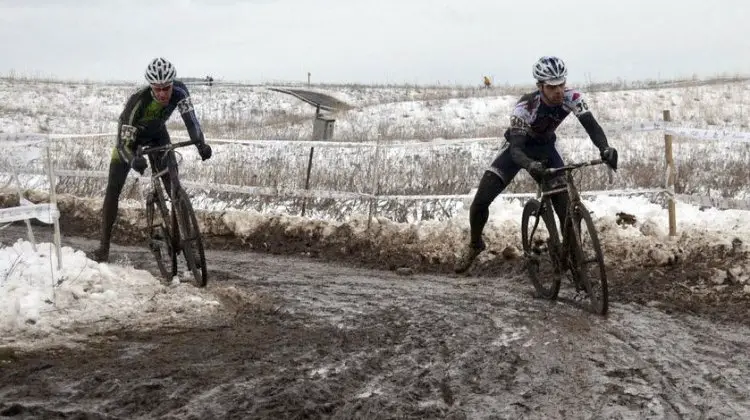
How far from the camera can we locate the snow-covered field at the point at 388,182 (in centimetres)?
683

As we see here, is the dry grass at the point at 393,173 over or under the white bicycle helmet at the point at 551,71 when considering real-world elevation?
under

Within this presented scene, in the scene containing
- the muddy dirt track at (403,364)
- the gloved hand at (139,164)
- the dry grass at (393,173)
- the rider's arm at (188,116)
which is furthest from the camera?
the dry grass at (393,173)

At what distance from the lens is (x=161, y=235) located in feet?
28.0

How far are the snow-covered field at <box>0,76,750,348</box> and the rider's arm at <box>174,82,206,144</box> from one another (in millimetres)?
1438

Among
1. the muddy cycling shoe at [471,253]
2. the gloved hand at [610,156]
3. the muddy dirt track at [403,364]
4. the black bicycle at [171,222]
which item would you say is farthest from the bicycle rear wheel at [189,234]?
the gloved hand at [610,156]

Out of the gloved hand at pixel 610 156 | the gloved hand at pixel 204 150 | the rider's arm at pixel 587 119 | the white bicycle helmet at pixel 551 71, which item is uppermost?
the white bicycle helmet at pixel 551 71

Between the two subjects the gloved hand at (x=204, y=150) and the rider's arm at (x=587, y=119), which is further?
the gloved hand at (x=204, y=150)

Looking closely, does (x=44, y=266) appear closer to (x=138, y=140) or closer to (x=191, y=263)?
(x=191, y=263)

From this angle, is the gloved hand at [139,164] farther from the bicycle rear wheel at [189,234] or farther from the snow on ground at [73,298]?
the snow on ground at [73,298]

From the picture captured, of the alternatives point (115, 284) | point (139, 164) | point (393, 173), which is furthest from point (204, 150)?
point (393, 173)

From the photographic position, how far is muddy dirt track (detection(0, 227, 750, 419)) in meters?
4.38

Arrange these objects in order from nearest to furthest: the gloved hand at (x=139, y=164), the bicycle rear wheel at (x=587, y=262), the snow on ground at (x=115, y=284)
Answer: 1. the snow on ground at (x=115, y=284)
2. the bicycle rear wheel at (x=587, y=262)
3. the gloved hand at (x=139, y=164)

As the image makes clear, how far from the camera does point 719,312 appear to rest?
7.23 metres

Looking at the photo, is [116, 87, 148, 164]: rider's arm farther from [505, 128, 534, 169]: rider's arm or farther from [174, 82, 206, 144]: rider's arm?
[505, 128, 534, 169]: rider's arm
